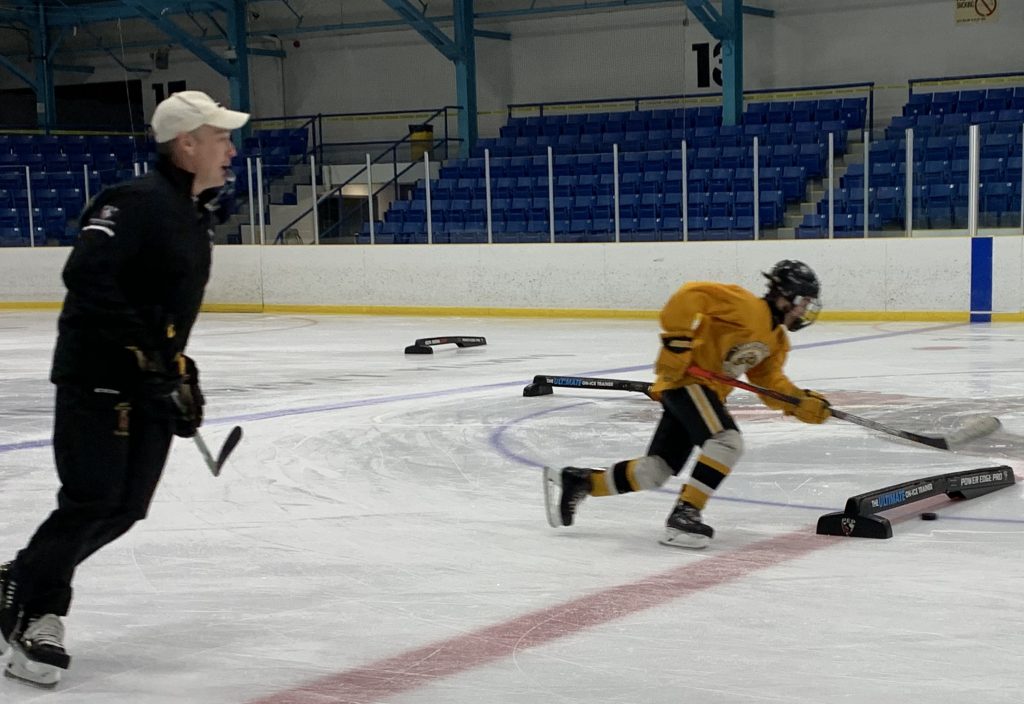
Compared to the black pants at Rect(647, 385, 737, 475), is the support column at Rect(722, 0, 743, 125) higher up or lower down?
higher up

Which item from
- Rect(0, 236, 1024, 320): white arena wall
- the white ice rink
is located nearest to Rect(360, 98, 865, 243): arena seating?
Rect(0, 236, 1024, 320): white arena wall

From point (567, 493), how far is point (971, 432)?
1.83 meters

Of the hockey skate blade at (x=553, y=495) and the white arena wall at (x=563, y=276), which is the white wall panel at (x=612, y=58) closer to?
the white arena wall at (x=563, y=276)

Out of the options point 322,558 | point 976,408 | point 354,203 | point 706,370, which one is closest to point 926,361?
point 976,408

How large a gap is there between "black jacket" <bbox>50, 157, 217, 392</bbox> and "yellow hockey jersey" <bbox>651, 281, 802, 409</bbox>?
1.68 meters

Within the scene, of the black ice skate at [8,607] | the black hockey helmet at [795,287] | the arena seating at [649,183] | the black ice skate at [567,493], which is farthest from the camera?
the arena seating at [649,183]

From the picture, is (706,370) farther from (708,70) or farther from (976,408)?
(708,70)

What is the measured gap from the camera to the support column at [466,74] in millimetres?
21547

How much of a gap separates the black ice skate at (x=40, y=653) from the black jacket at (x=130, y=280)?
56 centimetres

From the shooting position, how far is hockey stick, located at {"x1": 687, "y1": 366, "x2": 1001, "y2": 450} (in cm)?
428

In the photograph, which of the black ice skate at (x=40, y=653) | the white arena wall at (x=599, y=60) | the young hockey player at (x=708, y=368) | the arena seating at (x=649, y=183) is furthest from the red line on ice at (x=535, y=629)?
the white arena wall at (x=599, y=60)

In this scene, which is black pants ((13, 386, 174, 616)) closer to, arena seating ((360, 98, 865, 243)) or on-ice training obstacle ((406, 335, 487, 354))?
on-ice training obstacle ((406, 335, 487, 354))

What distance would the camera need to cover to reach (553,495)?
4.56 metres

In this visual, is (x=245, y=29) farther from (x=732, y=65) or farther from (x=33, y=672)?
(x=33, y=672)
